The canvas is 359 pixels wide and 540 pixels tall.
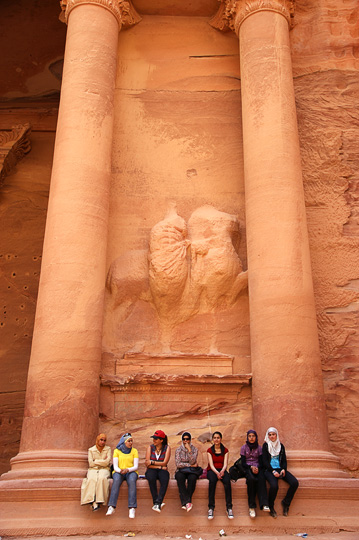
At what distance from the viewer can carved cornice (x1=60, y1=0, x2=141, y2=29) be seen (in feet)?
36.7

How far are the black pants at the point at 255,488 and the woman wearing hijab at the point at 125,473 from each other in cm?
131

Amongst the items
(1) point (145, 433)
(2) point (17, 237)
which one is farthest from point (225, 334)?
(2) point (17, 237)

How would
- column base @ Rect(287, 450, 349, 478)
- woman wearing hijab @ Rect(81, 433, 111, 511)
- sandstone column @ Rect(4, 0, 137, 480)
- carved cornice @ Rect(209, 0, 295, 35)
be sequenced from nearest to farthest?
woman wearing hijab @ Rect(81, 433, 111, 511)
column base @ Rect(287, 450, 349, 478)
sandstone column @ Rect(4, 0, 137, 480)
carved cornice @ Rect(209, 0, 295, 35)

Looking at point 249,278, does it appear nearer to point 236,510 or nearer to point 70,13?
point 236,510

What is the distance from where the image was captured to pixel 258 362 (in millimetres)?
9062

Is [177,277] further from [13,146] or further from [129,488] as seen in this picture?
[13,146]

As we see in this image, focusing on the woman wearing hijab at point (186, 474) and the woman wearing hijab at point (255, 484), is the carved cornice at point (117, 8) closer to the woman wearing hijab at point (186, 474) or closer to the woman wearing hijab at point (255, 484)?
the woman wearing hijab at point (186, 474)

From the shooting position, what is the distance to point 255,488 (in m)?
7.46

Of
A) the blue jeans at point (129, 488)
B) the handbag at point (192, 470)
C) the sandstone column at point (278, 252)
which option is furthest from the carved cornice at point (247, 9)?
the blue jeans at point (129, 488)

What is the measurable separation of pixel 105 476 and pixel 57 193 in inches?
169

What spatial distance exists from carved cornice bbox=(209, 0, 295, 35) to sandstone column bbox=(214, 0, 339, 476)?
2cm

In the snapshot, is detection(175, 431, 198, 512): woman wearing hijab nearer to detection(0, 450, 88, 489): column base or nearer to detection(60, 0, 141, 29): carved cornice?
detection(0, 450, 88, 489): column base

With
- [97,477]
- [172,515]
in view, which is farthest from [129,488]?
[172,515]

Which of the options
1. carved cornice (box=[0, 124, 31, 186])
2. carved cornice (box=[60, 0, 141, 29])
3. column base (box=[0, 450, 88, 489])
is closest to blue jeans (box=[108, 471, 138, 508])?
column base (box=[0, 450, 88, 489])
